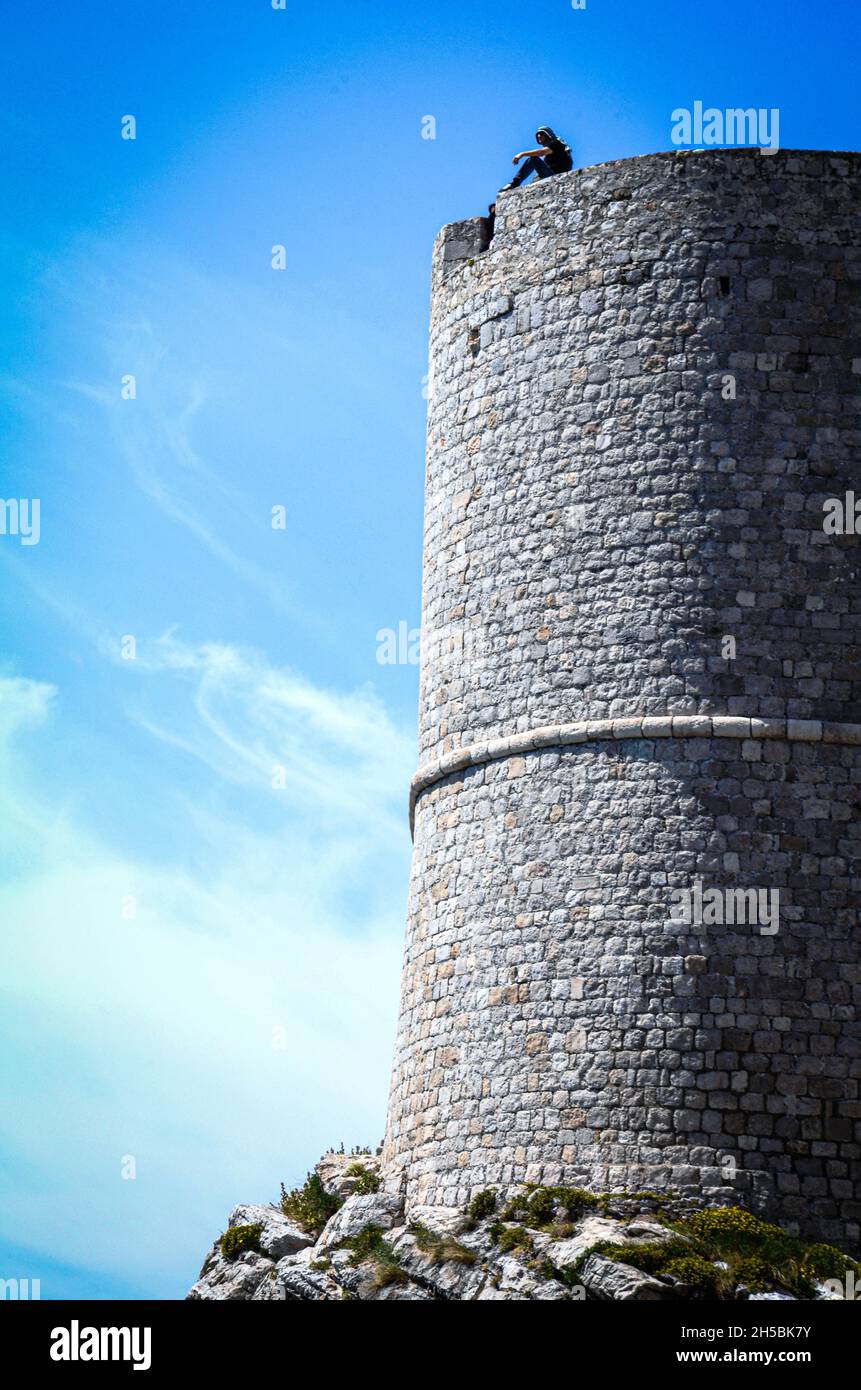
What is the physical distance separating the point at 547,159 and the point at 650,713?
5.89 m

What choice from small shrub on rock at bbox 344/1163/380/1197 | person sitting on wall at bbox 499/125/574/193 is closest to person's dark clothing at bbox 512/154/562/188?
person sitting on wall at bbox 499/125/574/193

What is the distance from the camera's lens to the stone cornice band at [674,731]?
16.3m

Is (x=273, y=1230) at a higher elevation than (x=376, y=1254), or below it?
higher

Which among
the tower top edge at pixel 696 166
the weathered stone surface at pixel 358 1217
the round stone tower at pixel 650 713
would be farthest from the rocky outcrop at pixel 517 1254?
the tower top edge at pixel 696 166

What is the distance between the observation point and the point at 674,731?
1650cm

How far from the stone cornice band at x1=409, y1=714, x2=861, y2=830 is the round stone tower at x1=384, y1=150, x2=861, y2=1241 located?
3 centimetres

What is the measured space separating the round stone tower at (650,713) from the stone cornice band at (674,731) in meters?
0.03

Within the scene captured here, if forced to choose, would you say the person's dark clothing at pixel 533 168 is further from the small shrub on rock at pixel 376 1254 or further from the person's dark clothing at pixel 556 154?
the small shrub on rock at pixel 376 1254

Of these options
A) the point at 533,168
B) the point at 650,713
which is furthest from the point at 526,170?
the point at 650,713

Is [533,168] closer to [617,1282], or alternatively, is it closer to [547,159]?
[547,159]

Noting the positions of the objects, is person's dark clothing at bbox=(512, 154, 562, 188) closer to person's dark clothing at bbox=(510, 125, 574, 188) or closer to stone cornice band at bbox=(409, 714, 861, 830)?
person's dark clothing at bbox=(510, 125, 574, 188)

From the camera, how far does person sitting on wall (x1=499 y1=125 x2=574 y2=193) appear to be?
770 inches

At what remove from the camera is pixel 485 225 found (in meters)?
19.2
